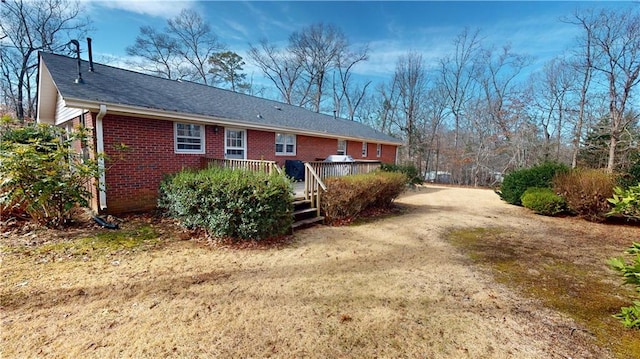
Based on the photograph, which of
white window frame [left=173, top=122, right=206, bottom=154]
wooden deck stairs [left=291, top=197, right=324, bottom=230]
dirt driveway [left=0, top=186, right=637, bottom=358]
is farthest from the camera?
white window frame [left=173, top=122, right=206, bottom=154]

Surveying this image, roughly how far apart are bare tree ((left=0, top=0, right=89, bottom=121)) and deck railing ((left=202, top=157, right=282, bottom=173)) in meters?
20.5

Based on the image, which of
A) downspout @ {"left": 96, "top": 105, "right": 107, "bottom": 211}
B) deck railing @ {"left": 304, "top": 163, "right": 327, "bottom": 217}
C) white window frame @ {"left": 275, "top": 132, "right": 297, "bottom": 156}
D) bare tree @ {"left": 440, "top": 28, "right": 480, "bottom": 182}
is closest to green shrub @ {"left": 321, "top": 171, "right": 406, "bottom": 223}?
deck railing @ {"left": 304, "top": 163, "right": 327, "bottom": 217}

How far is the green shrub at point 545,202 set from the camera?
26.6 feet

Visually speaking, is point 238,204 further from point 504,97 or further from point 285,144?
point 504,97

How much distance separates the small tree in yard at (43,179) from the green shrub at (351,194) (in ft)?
17.6

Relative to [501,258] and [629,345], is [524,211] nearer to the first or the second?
[501,258]

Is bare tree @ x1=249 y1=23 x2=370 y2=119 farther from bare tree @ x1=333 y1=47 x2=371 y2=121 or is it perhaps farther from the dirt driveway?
the dirt driveway

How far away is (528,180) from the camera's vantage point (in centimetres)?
971

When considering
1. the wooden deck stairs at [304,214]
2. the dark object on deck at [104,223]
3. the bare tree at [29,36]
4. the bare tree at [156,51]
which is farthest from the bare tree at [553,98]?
the bare tree at [29,36]

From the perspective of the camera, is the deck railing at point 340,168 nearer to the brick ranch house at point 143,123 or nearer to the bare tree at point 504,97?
the brick ranch house at point 143,123

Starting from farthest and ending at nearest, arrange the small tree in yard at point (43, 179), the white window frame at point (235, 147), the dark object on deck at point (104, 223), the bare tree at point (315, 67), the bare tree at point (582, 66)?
the bare tree at point (315, 67) < the bare tree at point (582, 66) < the white window frame at point (235, 147) < the dark object on deck at point (104, 223) < the small tree in yard at point (43, 179)

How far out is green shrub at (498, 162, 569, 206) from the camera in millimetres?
9117

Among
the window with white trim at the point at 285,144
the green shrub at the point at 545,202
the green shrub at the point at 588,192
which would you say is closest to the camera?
the green shrub at the point at 588,192

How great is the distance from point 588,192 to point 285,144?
1048 cm
